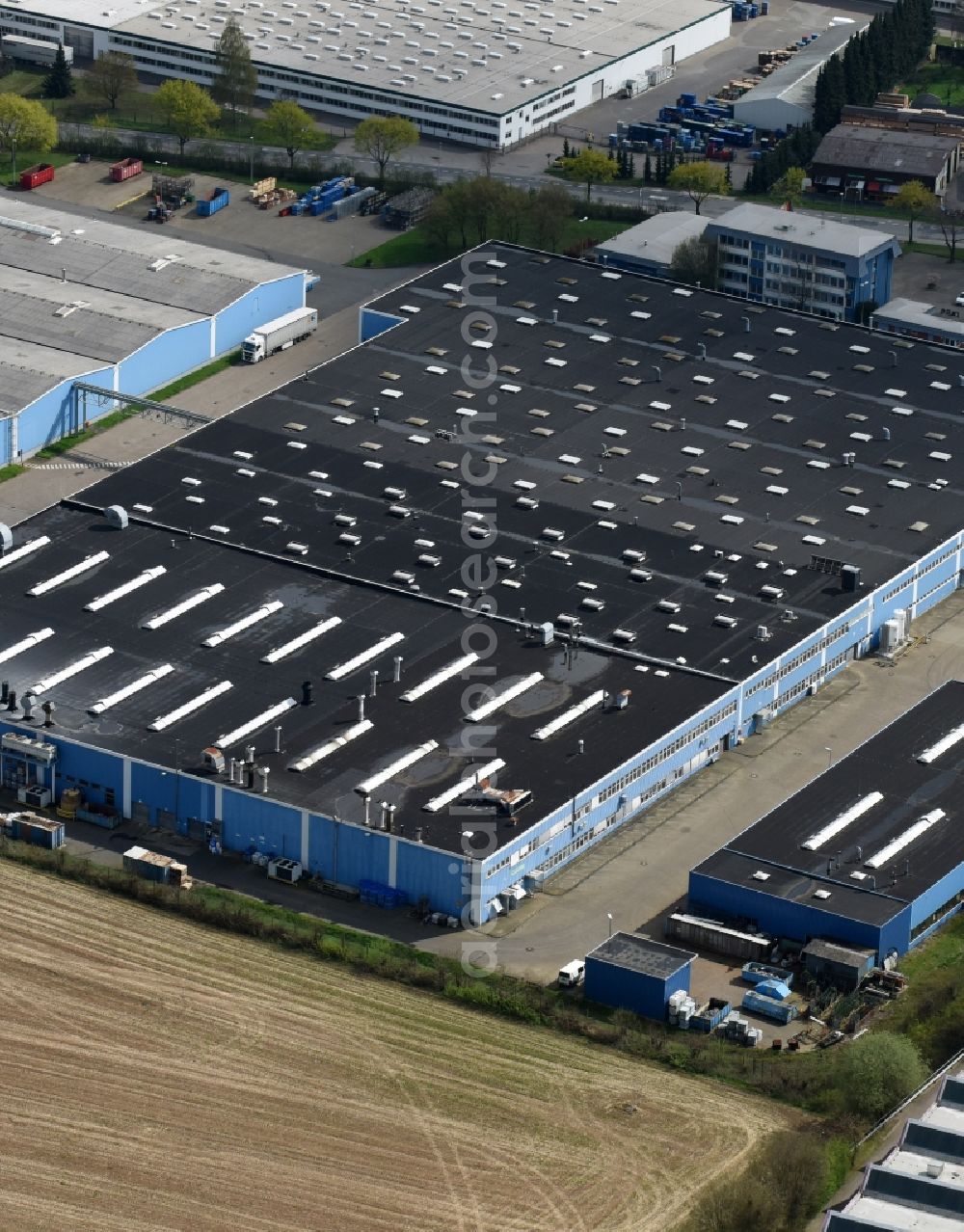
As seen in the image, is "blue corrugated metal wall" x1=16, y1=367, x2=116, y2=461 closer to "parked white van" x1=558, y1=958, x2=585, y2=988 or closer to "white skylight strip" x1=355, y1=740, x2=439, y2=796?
"white skylight strip" x1=355, y1=740, x2=439, y2=796

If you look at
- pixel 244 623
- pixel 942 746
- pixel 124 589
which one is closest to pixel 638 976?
pixel 942 746

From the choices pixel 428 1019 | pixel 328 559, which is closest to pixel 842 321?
pixel 328 559

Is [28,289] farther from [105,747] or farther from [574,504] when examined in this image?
[105,747]

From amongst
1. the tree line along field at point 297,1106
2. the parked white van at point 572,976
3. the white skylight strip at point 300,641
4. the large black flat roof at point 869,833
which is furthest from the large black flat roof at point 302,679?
the tree line along field at point 297,1106

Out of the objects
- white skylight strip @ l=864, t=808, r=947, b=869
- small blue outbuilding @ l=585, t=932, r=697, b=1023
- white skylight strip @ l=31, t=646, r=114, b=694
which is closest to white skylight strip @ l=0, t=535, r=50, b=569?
white skylight strip @ l=31, t=646, r=114, b=694

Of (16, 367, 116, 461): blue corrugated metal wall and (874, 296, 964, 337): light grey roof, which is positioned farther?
(874, 296, 964, 337): light grey roof

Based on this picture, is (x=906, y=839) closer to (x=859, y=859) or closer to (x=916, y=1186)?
(x=859, y=859)

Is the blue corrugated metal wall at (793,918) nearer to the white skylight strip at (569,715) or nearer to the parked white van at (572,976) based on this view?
the parked white van at (572,976)
